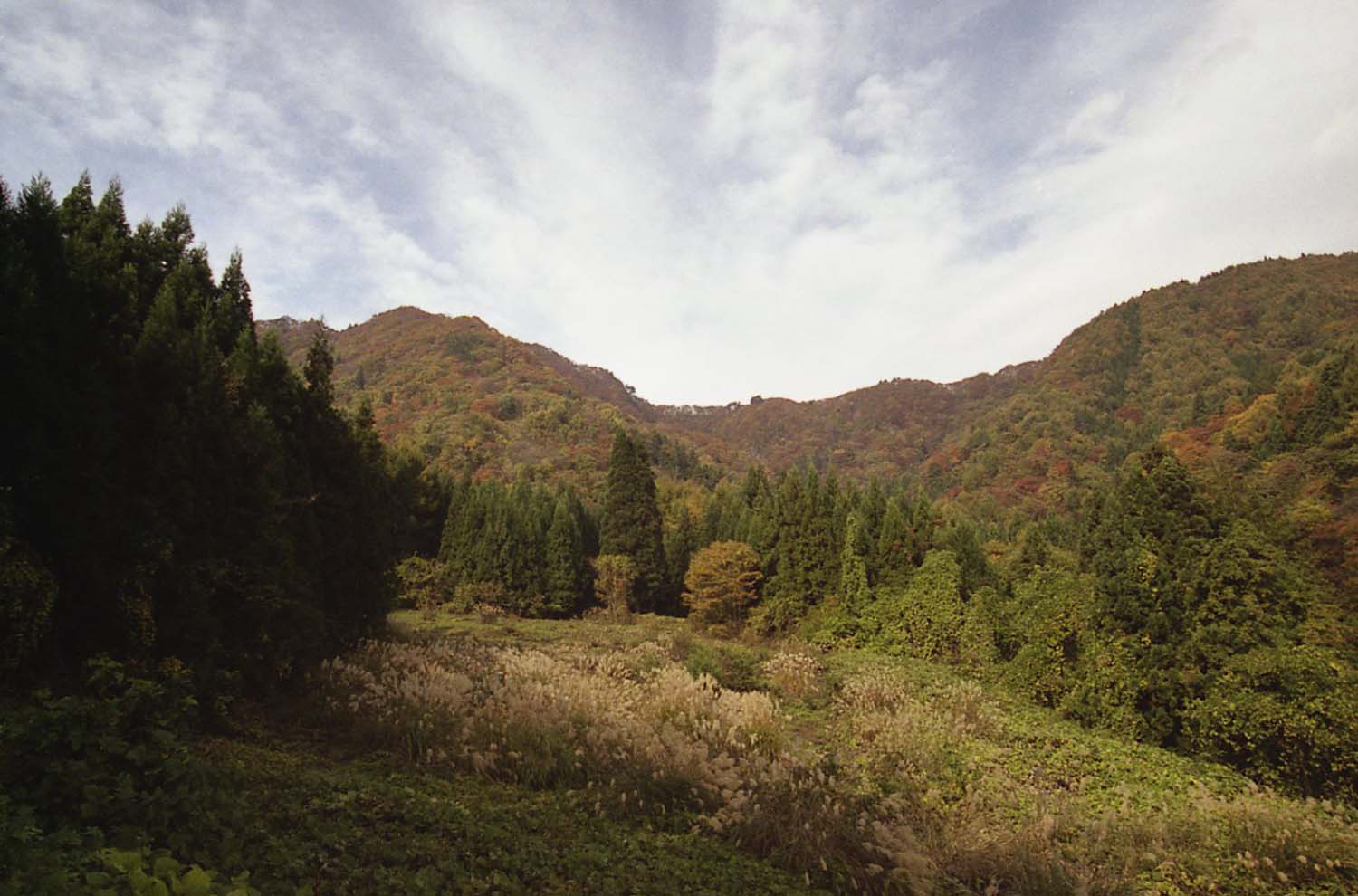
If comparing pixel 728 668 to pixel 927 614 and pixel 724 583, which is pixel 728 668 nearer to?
pixel 927 614

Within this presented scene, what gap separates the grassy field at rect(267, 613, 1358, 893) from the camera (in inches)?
207

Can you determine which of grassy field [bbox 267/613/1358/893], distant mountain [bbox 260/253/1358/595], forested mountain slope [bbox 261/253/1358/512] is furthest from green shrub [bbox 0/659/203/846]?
forested mountain slope [bbox 261/253/1358/512]

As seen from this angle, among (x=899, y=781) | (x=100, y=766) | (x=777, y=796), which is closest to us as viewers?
(x=100, y=766)

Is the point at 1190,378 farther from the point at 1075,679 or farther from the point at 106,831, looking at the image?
the point at 106,831

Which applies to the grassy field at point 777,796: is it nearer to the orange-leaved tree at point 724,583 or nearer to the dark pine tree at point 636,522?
the orange-leaved tree at point 724,583

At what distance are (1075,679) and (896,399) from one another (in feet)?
473

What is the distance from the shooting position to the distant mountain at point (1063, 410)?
107 ft

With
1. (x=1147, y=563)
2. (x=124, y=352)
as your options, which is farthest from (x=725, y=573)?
(x=124, y=352)

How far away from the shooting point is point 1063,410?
85625 millimetres

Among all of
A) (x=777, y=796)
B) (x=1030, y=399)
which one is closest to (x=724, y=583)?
(x=777, y=796)

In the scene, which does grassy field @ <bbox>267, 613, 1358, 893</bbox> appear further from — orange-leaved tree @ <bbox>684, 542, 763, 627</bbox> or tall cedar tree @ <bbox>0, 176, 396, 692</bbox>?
orange-leaved tree @ <bbox>684, 542, 763, 627</bbox>

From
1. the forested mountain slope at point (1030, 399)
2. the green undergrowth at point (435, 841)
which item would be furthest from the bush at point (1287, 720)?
the forested mountain slope at point (1030, 399)

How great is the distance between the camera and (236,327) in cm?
989

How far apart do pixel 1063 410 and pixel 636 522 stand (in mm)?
77977
